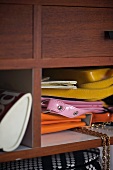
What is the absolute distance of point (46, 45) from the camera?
1.17 m

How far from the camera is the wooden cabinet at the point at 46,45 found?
1.12 metres

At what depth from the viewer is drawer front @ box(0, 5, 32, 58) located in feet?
3.61

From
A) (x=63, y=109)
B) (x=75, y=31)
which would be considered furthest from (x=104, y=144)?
(x=75, y=31)

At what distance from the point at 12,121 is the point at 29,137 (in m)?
0.08

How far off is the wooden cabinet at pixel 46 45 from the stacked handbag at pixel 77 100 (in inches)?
1.8

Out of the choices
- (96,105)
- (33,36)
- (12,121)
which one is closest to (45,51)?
(33,36)

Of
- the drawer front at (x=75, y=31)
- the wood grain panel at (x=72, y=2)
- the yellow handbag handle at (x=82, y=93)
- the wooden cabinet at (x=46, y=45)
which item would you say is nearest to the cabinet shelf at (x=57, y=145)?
the wooden cabinet at (x=46, y=45)

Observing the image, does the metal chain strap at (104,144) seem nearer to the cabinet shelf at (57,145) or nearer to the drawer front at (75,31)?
the cabinet shelf at (57,145)

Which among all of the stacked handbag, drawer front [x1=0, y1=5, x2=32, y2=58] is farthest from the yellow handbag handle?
drawer front [x1=0, y1=5, x2=32, y2=58]

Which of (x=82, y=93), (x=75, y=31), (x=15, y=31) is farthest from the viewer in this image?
(x=82, y=93)

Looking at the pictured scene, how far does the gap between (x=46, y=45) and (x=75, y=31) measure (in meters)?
0.10

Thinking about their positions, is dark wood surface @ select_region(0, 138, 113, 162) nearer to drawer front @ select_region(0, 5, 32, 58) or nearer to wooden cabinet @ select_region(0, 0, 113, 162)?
wooden cabinet @ select_region(0, 0, 113, 162)

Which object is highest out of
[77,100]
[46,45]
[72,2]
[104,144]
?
[72,2]

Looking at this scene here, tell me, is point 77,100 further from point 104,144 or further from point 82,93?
point 104,144
